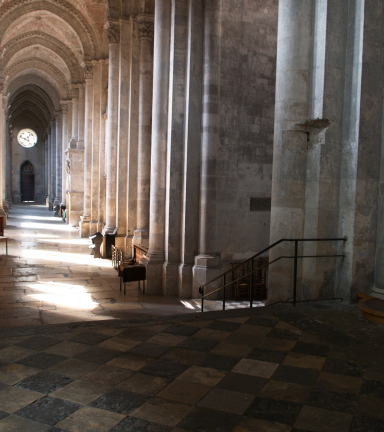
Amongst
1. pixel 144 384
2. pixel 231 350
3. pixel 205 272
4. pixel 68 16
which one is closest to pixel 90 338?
pixel 144 384

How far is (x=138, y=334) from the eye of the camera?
16.8 ft

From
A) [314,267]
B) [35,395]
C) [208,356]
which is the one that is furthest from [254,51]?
[35,395]

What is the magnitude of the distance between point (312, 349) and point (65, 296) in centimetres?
713

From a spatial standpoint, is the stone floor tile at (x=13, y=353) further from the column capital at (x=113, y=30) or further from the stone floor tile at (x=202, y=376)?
the column capital at (x=113, y=30)

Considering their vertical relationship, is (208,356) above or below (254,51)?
below

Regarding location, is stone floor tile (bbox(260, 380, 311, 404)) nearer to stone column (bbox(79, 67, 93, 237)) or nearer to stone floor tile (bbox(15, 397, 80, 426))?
stone floor tile (bbox(15, 397, 80, 426))

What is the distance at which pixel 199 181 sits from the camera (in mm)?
11031

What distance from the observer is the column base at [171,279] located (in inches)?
439

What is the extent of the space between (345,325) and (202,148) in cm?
658

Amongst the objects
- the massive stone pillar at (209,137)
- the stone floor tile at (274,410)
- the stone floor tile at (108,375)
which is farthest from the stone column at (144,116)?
the stone floor tile at (274,410)

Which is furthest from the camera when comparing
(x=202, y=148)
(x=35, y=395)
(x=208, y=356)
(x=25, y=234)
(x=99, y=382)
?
(x=25, y=234)

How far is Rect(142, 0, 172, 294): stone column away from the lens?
37.8 ft

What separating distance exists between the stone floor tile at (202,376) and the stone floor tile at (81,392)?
752 mm

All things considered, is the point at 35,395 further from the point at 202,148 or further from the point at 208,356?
the point at 202,148
